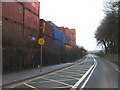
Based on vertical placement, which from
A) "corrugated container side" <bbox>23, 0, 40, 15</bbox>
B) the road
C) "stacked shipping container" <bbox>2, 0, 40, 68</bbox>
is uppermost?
→ "corrugated container side" <bbox>23, 0, 40, 15</bbox>

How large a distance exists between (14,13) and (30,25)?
4758 mm

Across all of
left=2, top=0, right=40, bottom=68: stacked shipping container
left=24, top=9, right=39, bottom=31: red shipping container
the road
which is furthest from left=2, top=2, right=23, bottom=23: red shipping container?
the road

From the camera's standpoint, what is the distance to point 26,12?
1014 inches

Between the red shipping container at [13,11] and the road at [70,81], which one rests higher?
the red shipping container at [13,11]

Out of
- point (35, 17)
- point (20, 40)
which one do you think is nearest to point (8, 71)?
point (20, 40)

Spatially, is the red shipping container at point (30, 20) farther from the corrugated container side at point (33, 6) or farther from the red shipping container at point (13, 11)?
the red shipping container at point (13, 11)

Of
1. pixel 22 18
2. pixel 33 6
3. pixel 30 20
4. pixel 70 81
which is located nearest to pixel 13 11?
pixel 22 18

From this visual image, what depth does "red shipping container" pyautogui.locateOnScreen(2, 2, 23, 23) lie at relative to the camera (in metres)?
19.5

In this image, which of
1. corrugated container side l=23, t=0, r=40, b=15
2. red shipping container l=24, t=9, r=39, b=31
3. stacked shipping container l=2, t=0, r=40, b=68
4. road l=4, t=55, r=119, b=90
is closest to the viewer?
road l=4, t=55, r=119, b=90

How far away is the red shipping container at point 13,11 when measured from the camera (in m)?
19.5

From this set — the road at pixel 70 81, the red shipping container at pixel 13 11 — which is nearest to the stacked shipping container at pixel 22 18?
the red shipping container at pixel 13 11

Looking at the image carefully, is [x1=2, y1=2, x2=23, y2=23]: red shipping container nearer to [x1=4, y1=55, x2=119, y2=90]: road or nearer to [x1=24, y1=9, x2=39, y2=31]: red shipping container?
[x1=24, y1=9, x2=39, y2=31]: red shipping container

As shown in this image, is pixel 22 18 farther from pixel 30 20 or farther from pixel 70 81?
pixel 70 81

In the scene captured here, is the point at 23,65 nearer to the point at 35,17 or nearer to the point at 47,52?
the point at 47,52
